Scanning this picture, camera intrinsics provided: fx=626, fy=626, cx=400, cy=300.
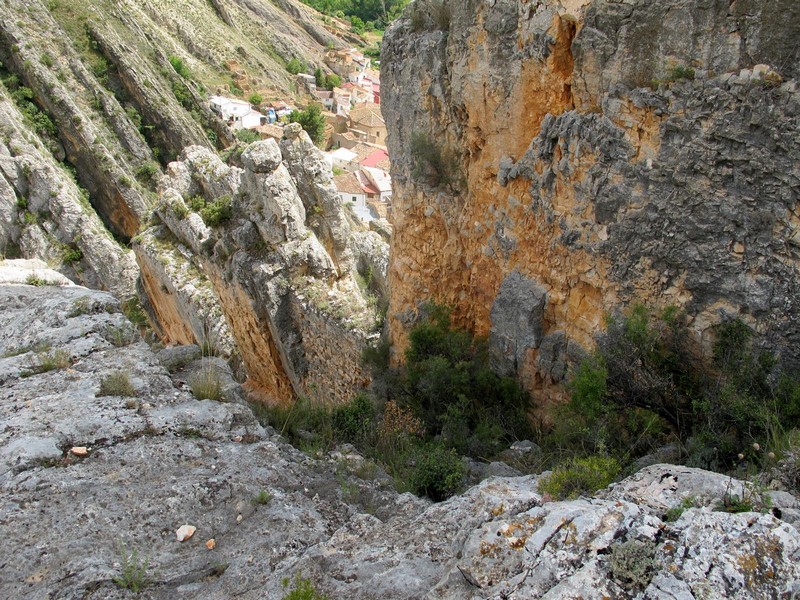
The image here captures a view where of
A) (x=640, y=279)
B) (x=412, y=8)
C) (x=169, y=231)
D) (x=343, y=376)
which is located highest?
(x=412, y=8)

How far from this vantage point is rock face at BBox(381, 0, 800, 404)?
507cm

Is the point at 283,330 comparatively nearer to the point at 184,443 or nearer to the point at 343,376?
the point at 343,376

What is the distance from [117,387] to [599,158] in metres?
4.80

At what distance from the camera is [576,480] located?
406cm

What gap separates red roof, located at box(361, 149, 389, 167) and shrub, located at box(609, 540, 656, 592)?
36584 millimetres

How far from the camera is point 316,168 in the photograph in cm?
1359

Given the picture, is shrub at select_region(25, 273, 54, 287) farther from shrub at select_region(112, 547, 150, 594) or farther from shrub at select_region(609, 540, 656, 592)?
shrub at select_region(609, 540, 656, 592)

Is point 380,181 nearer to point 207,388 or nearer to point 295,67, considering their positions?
point 295,67

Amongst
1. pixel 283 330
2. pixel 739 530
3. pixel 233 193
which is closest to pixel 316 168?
pixel 233 193

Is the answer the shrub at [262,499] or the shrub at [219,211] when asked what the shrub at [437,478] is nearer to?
the shrub at [262,499]

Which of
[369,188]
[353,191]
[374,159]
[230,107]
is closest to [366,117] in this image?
[374,159]

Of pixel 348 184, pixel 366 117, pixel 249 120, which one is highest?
pixel 249 120

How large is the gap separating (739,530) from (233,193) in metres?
13.3

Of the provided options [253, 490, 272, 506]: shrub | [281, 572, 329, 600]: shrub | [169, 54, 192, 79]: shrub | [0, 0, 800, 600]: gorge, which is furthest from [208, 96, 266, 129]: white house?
[281, 572, 329, 600]: shrub
